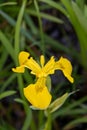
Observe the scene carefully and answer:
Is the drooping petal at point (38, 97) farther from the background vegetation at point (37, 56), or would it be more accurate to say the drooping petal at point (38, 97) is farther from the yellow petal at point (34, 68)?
the background vegetation at point (37, 56)

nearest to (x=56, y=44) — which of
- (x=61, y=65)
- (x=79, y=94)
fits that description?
(x=79, y=94)

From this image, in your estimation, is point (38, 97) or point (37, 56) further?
point (37, 56)

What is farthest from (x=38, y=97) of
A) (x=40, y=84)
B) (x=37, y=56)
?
(x=37, y=56)

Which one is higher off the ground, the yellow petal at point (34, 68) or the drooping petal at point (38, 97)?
the yellow petal at point (34, 68)


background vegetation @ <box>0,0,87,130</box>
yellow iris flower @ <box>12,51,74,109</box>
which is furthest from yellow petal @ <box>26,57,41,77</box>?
background vegetation @ <box>0,0,87,130</box>

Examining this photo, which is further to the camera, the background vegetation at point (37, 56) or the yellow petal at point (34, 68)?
the background vegetation at point (37, 56)

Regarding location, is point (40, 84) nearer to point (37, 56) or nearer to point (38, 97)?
point (38, 97)

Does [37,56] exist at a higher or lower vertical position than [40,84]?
higher

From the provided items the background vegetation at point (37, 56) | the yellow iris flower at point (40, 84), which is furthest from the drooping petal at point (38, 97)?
the background vegetation at point (37, 56)

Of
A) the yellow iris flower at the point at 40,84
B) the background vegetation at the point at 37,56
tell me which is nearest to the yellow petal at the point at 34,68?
the yellow iris flower at the point at 40,84

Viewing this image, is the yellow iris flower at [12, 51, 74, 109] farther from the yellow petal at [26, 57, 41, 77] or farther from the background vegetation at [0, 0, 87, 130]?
the background vegetation at [0, 0, 87, 130]

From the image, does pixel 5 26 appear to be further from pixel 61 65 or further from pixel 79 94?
pixel 61 65
